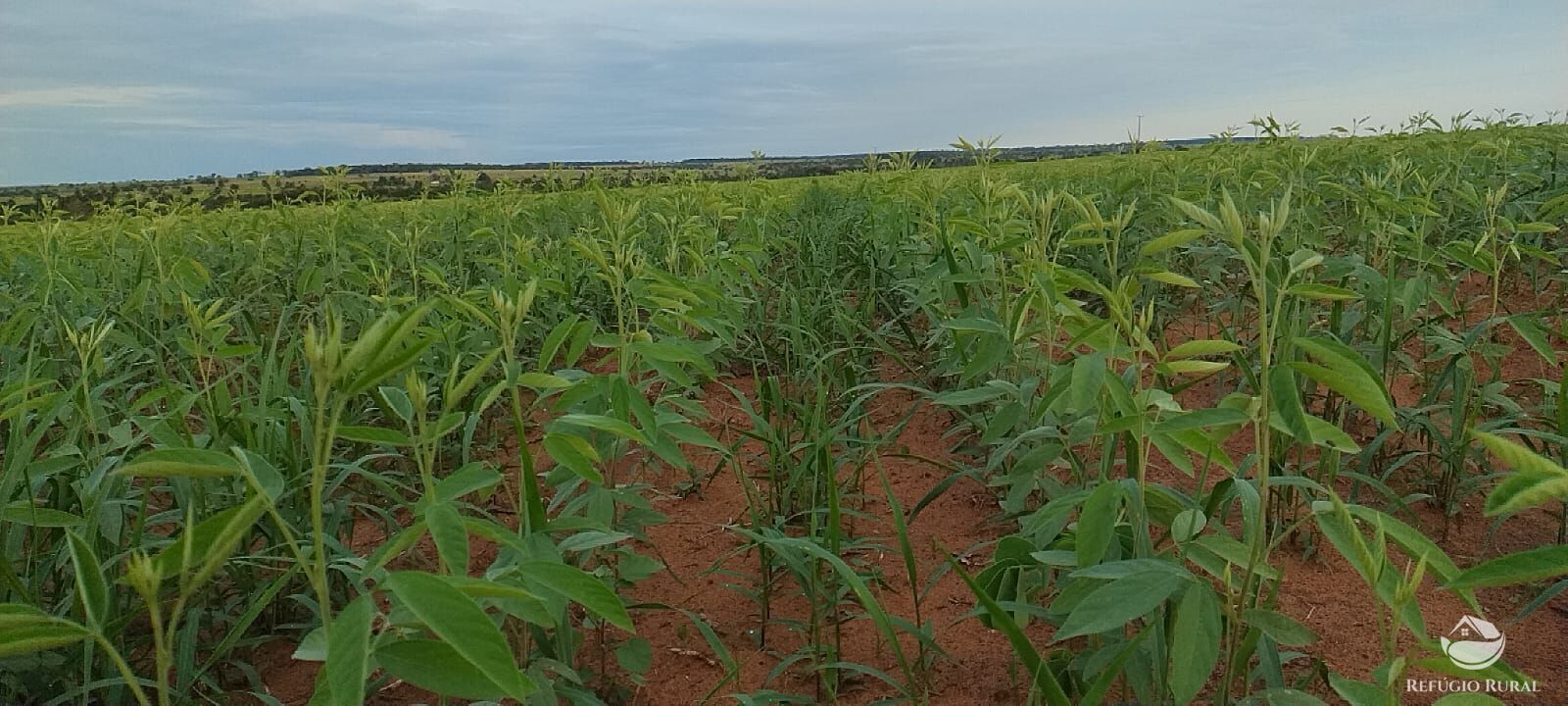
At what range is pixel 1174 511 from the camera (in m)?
1.28

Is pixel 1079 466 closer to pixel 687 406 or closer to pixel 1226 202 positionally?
pixel 1226 202

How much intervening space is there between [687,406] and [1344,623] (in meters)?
1.34

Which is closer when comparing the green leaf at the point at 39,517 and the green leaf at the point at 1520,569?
the green leaf at the point at 1520,569

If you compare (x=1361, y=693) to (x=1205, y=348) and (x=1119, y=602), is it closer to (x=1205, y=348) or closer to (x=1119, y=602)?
(x=1119, y=602)

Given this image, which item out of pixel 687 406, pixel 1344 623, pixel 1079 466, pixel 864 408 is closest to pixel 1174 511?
pixel 1079 466

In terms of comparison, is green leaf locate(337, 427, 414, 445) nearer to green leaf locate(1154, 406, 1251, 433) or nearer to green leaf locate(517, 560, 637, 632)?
green leaf locate(517, 560, 637, 632)

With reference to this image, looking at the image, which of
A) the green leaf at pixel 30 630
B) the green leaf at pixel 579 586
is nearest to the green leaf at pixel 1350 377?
the green leaf at pixel 579 586

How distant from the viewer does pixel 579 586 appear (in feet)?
2.77

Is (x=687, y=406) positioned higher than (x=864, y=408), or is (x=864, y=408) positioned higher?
(x=687, y=406)

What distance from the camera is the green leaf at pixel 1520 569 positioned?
774mm

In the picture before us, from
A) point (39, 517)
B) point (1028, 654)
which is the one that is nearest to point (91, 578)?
point (39, 517)

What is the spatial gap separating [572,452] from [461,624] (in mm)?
479

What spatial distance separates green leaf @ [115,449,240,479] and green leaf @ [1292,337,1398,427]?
109cm

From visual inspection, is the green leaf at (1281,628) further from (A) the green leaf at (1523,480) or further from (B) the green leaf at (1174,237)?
(B) the green leaf at (1174,237)
